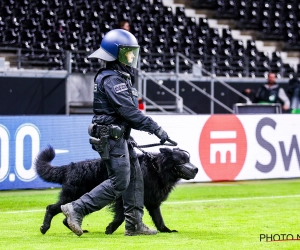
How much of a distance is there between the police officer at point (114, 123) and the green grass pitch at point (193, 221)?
15.1 inches

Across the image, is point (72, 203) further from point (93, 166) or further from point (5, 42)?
point (5, 42)

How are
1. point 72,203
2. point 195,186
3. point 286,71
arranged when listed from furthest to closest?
point 286,71 → point 195,186 → point 72,203

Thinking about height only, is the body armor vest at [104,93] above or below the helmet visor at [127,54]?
below

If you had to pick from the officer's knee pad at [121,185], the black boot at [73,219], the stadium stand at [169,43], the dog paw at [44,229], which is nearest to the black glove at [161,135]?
the officer's knee pad at [121,185]

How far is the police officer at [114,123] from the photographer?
25.3 ft

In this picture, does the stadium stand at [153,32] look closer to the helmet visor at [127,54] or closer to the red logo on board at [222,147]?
the red logo on board at [222,147]

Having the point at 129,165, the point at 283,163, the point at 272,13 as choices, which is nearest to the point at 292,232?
the point at 129,165

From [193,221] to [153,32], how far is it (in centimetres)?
1348

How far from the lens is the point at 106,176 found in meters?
8.40

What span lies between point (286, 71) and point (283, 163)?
9.82 m

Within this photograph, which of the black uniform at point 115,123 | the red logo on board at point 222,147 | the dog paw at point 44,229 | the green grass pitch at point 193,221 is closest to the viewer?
the green grass pitch at point 193,221

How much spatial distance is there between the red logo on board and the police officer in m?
7.30

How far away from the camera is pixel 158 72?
67.9 ft

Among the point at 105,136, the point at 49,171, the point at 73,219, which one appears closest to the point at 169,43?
the point at 49,171
